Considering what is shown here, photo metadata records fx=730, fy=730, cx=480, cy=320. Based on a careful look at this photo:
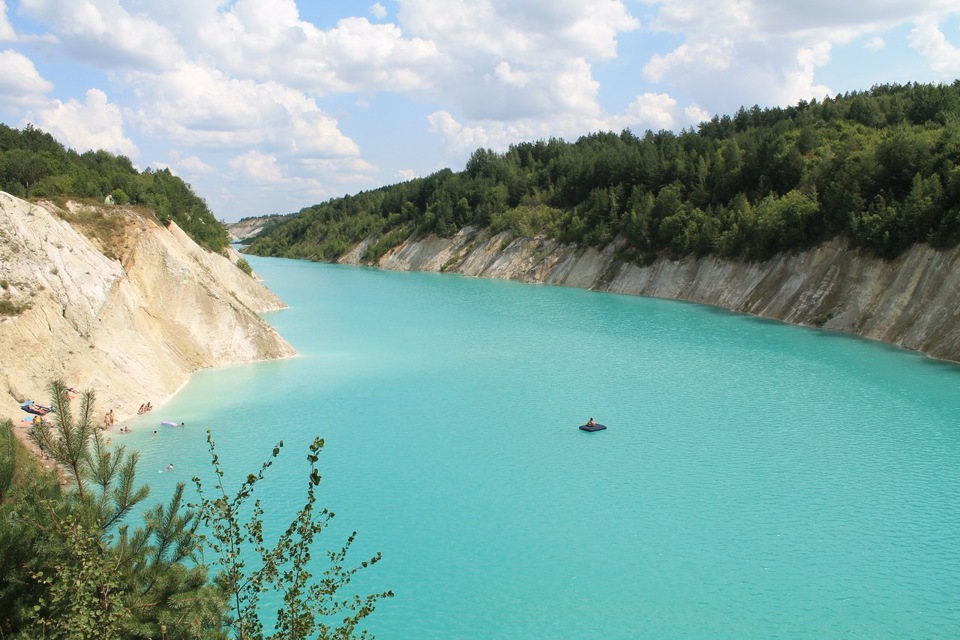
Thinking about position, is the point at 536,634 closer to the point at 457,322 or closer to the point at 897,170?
the point at 457,322

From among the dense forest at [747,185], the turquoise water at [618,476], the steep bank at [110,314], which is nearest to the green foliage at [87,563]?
the turquoise water at [618,476]

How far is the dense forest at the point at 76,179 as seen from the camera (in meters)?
41.8

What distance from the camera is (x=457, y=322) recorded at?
54.4 meters

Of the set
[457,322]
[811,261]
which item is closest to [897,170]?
[811,261]

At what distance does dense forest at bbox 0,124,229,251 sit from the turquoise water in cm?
1412

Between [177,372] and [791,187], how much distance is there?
53.2 metres

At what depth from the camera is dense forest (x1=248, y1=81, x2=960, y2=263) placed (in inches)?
1890

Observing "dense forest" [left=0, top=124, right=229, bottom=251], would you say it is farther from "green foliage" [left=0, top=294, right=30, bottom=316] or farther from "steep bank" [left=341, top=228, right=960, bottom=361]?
"steep bank" [left=341, top=228, right=960, bottom=361]

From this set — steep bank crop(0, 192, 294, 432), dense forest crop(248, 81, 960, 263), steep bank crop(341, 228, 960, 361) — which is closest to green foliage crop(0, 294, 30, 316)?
steep bank crop(0, 192, 294, 432)

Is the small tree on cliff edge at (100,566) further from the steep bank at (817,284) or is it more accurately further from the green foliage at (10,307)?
the steep bank at (817,284)

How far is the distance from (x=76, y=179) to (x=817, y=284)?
48906mm

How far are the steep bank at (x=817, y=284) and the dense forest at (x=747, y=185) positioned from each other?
1.25 meters

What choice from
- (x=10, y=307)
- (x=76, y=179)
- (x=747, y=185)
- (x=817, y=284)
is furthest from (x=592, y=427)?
(x=747, y=185)

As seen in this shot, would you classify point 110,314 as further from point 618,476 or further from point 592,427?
point 618,476
